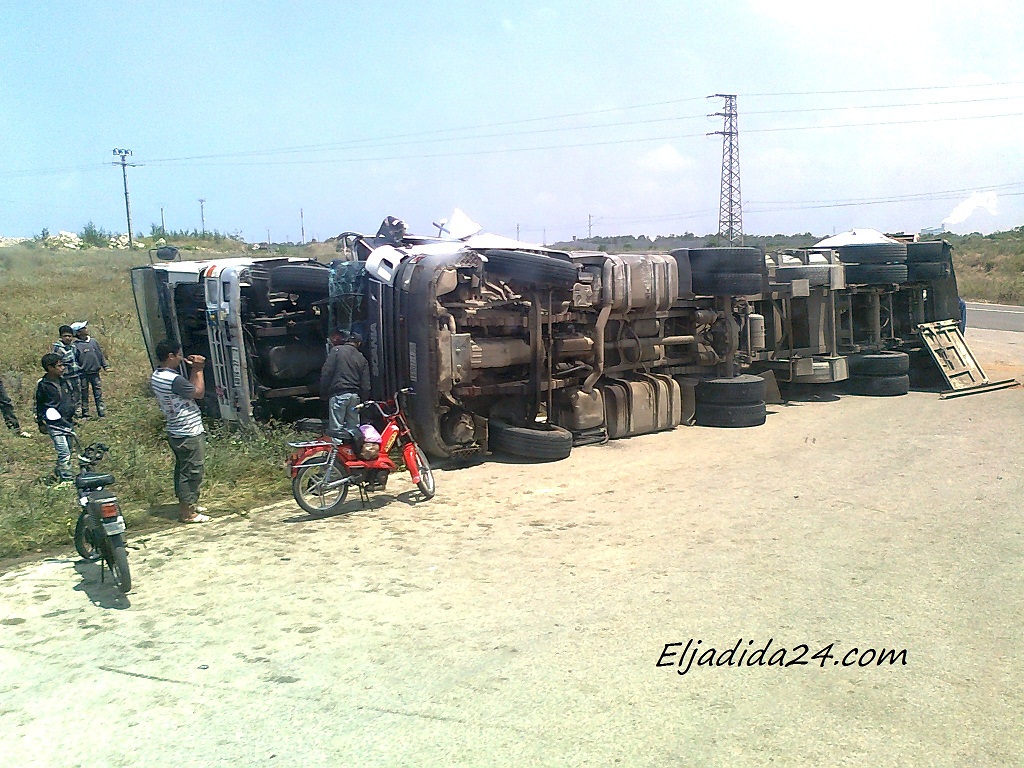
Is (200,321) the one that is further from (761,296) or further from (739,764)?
(739,764)

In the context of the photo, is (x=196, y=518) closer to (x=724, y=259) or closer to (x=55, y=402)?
(x=55, y=402)

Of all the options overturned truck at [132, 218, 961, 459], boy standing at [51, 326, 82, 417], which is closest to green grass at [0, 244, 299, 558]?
boy standing at [51, 326, 82, 417]

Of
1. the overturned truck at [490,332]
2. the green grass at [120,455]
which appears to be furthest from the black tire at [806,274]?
the green grass at [120,455]

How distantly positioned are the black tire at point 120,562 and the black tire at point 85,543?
0.93ft

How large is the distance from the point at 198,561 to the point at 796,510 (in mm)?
4781

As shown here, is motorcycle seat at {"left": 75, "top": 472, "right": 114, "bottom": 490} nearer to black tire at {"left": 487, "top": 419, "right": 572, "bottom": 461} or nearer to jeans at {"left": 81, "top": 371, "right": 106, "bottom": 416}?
black tire at {"left": 487, "top": 419, "right": 572, "bottom": 461}

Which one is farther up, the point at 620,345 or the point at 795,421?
the point at 620,345

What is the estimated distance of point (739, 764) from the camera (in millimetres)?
3562

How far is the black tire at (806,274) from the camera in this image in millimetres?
13641

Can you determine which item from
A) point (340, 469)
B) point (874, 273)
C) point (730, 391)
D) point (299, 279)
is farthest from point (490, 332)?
point (874, 273)

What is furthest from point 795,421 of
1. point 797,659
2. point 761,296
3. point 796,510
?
point 797,659

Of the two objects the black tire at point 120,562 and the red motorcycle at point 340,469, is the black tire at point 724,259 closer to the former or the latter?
the red motorcycle at point 340,469

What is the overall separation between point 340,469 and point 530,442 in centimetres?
253

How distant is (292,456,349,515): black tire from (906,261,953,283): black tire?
1184cm
